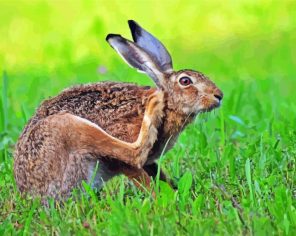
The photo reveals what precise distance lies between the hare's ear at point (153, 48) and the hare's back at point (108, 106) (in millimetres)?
207

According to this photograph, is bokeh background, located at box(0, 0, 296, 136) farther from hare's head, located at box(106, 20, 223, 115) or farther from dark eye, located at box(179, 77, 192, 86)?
dark eye, located at box(179, 77, 192, 86)

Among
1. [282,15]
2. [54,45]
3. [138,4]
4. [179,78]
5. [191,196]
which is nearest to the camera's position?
[191,196]

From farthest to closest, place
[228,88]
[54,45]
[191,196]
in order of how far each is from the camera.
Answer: [54,45], [228,88], [191,196]

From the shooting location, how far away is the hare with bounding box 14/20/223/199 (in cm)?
670

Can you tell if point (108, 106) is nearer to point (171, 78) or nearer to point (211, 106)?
point (171, 78)

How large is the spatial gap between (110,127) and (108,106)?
0.53 feet

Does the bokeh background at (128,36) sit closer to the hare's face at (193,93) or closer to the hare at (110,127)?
the hare at (110,127)

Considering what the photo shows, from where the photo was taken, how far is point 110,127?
270 inches

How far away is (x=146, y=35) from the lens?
Answer: 7438 mm

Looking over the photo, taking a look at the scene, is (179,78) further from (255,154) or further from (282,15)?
(282,15)

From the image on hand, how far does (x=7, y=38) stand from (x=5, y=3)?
2263 mm

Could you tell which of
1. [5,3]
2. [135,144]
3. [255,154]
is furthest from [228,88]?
[5,3]

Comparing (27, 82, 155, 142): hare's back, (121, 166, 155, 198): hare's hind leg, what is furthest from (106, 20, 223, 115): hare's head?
(121, 166, 155, 198): hare's hind leg

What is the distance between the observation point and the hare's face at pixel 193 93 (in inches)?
274
